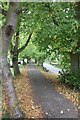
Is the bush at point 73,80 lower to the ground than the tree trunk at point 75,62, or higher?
lower

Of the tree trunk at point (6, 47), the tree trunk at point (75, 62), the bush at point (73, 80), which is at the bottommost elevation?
the bush at point (73, 80)

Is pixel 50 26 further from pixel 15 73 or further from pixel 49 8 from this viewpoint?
pixel 15 73

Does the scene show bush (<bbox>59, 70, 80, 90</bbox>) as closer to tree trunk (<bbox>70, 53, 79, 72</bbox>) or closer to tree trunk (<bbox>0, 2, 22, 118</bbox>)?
tree trunk (<bbox>70, 53, 79, 72</bbox>)

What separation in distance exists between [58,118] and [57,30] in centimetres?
612

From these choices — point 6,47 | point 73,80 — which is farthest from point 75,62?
point 6,47

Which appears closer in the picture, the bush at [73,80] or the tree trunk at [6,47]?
the tree trunk at [6,47]

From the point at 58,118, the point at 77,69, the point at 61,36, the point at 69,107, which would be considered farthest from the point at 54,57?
the point at 58,118

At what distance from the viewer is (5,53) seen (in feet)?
22.7

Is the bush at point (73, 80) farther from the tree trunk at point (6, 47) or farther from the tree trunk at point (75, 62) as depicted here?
the tree trunk at point (6, 47)

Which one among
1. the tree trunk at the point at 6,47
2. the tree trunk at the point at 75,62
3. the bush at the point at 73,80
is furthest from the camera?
the tree trunk at the point at 75,62

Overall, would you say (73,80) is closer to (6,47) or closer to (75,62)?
(75,62)

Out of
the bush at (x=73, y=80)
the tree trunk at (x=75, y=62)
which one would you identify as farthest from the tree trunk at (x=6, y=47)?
the tree trunk at (x=75, y=62)

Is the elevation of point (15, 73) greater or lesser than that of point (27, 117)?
lesser

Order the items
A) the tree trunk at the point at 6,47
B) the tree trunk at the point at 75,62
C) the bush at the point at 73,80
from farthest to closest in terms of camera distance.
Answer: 1. the tree trunk at the point at 75,62
2. the bush at the point at 73,80
3. the tree trunk at the point at 6,47
